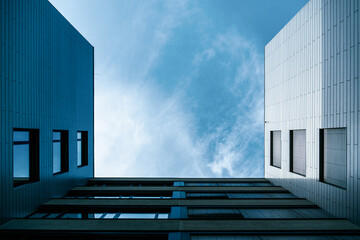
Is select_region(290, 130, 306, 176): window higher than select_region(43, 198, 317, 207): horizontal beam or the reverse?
higher

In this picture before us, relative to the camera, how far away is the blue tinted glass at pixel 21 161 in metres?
13.0

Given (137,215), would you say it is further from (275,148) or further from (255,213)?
(275,148)

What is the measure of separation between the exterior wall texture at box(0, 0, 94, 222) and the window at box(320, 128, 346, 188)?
828 inches

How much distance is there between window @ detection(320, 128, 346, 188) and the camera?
1330 cm

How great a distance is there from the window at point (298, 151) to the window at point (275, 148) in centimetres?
285

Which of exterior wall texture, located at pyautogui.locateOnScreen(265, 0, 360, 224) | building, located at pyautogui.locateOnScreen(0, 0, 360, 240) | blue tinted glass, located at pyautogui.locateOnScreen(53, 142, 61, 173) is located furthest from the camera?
blue tinted glass, located at pyautogui.locateOnScreen(53, 142, 61, 173)

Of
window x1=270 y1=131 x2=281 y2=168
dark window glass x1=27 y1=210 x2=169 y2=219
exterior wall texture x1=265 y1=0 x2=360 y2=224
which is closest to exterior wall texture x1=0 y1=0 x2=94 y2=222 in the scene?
dark window glass x1=27 y1=210 x2=169 y2=219

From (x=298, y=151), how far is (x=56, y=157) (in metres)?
22.2

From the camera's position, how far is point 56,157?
18016 mm

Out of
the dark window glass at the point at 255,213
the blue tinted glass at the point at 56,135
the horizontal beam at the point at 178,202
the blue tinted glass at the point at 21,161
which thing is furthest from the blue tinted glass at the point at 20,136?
the dark window glass at the point at 255,213

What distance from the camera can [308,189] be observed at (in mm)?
16656

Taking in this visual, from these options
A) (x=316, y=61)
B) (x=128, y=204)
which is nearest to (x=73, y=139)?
(x=128, y=204)

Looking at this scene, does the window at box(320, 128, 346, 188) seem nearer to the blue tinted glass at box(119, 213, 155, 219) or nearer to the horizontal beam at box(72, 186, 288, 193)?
the horizontal beam at box(72, 186, 288, 193)

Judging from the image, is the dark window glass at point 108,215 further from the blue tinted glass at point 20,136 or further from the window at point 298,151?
the window at point 298,151
